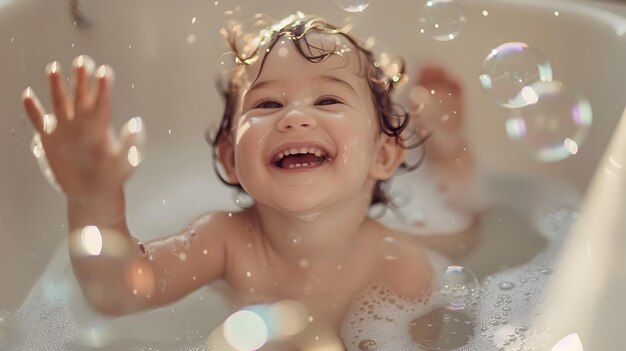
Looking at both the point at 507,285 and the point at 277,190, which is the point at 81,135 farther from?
the point at 507,285

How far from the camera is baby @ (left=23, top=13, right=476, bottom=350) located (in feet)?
3.22

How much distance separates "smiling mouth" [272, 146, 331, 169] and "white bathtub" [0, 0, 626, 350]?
306mm

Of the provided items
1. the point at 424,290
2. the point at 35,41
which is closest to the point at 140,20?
the point at 35,41

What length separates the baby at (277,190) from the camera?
98 centimetres

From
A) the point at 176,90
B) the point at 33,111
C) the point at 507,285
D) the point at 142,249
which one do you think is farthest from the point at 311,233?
the point at 176,90

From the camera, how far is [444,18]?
1.51 metres

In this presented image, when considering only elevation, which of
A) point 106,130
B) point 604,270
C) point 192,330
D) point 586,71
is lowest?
point 192,330

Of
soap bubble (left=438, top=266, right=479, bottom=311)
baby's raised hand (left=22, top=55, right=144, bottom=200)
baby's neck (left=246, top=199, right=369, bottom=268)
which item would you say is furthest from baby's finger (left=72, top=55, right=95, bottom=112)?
soap bubble (left=438, top=266, right=479, bottom=311)

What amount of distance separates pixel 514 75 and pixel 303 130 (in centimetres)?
41

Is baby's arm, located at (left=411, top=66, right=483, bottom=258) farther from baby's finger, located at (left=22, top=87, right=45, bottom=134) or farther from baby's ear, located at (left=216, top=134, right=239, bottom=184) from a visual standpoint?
baby's finger, located at (left=22, top=87, right=45, bottom=134)

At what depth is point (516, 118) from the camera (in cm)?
147

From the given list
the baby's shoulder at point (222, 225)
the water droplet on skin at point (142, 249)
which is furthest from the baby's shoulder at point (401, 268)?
the water droplet on skin at point (142, 249)

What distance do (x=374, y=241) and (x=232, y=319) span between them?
26 centimetres

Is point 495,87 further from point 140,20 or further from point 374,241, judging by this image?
point 140,20
